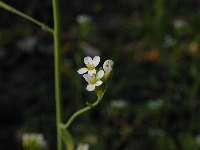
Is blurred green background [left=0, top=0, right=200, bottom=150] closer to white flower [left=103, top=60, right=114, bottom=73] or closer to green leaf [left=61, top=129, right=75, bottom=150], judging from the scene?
green leaf [left=61, top=129, right=75, bottom=150]

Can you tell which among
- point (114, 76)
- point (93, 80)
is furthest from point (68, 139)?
point (114, 76)

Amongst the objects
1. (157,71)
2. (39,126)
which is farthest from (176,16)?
(39,126)

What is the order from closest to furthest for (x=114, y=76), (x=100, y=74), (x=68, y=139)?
(x=100, y=74) < (x=68, y=139) < (x=114, y=76)

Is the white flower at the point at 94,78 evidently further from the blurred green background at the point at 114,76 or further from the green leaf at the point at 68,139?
the blurred green background at the point at 114,76

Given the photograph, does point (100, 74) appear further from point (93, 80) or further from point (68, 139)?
point (68, 139)

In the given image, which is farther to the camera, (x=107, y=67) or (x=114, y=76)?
(x=114, y=76)

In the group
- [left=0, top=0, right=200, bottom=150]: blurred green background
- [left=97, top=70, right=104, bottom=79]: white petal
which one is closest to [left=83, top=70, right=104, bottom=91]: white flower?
[left=97, top=70, right=104, bottom=79]: white petal

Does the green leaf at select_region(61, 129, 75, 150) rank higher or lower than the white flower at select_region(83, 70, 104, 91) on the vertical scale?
lower

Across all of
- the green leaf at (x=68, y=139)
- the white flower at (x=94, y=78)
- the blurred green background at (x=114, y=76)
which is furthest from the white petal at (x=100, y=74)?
the blurred green background at (x=114, y=76)
